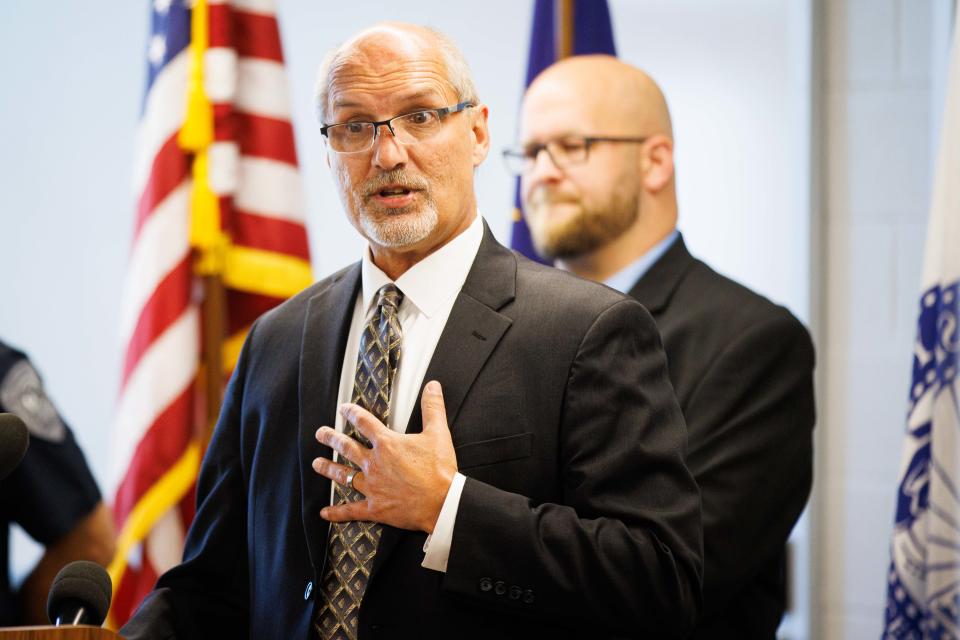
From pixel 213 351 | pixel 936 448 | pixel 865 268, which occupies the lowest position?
pixel 936 448

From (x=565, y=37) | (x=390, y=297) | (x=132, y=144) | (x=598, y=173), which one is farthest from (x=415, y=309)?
(x=132, y=144)

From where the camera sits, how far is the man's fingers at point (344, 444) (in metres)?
1.49

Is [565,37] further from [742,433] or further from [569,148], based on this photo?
[742,433]

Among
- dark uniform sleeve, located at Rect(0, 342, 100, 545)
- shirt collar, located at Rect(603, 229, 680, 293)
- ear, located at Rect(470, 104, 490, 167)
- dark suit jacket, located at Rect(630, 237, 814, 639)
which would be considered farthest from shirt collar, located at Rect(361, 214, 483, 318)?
dark uniform sleeve, located at Rect(0, 342, 100, 545)

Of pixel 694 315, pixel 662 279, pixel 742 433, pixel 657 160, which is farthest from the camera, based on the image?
pixel 657 160

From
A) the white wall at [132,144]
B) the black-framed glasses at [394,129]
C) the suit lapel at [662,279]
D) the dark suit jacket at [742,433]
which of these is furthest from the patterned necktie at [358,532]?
the white wall at [132,144]

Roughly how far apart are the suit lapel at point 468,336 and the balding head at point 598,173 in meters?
0.94

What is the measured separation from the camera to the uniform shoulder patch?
2303 mm

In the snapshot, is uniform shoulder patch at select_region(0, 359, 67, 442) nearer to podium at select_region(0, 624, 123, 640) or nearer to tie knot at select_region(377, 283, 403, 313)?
tie knot at select_region(377, 283, 403, 313)

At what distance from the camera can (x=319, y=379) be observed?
1.68 metres

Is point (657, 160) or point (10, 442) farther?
point (657, 160)

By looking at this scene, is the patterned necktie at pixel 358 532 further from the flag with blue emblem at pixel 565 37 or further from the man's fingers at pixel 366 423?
the flag with blue emblem at pixel 565 37

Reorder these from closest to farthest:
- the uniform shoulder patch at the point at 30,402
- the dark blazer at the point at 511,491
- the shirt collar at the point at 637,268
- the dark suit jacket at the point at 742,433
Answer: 1. the dark blazer at the point at 511,491
2. the dark suit jacket at the point at 742,433
3. the uniform shoulder patch at the point at 30,402
4. the shirt collar at the point at 637,268

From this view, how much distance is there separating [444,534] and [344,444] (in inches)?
7.2
